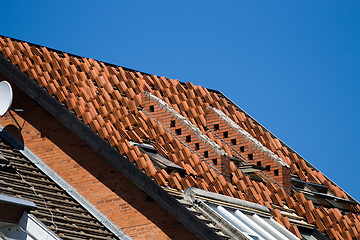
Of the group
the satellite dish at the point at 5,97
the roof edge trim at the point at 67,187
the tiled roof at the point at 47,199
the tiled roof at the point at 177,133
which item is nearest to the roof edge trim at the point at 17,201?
the tiled roof at the point at 47,199

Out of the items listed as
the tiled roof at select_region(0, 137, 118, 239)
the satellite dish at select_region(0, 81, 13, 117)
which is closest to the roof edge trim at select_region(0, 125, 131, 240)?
the tiled roof at select_region(0, 137, 118, 239)

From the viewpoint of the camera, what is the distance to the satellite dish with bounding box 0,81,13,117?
15.5m

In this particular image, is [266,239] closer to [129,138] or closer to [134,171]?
[134,171]

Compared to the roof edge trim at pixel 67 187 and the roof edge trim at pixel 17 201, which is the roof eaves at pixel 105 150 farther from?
the roof edge trim at pixel 17 201

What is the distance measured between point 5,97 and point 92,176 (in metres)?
3.02

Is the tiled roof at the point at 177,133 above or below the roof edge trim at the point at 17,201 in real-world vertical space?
above

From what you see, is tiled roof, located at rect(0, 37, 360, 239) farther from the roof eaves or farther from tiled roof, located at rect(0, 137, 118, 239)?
tiled roof, located at rect(0, 137, 118, 239)

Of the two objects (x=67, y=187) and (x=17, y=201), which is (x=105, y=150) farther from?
(x=17, y=201)

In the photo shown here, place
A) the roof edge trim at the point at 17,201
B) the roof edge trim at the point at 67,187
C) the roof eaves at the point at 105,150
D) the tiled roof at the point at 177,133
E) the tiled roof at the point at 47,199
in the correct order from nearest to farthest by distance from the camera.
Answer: the roof edge trim at the point at 17,201 → the roof eaves at the point at 105,150 → the tiled roof at the point at 47,199 → the roof edge trim at the point at 67,187 → the tiled roof at the point at 177,133

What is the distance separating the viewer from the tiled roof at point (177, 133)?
1608 cm

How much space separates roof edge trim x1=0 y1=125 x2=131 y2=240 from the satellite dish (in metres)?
1.49

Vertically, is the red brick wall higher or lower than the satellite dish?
lower

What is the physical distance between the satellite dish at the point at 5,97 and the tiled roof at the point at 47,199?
1.18m

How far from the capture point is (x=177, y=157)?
16.7 metres
